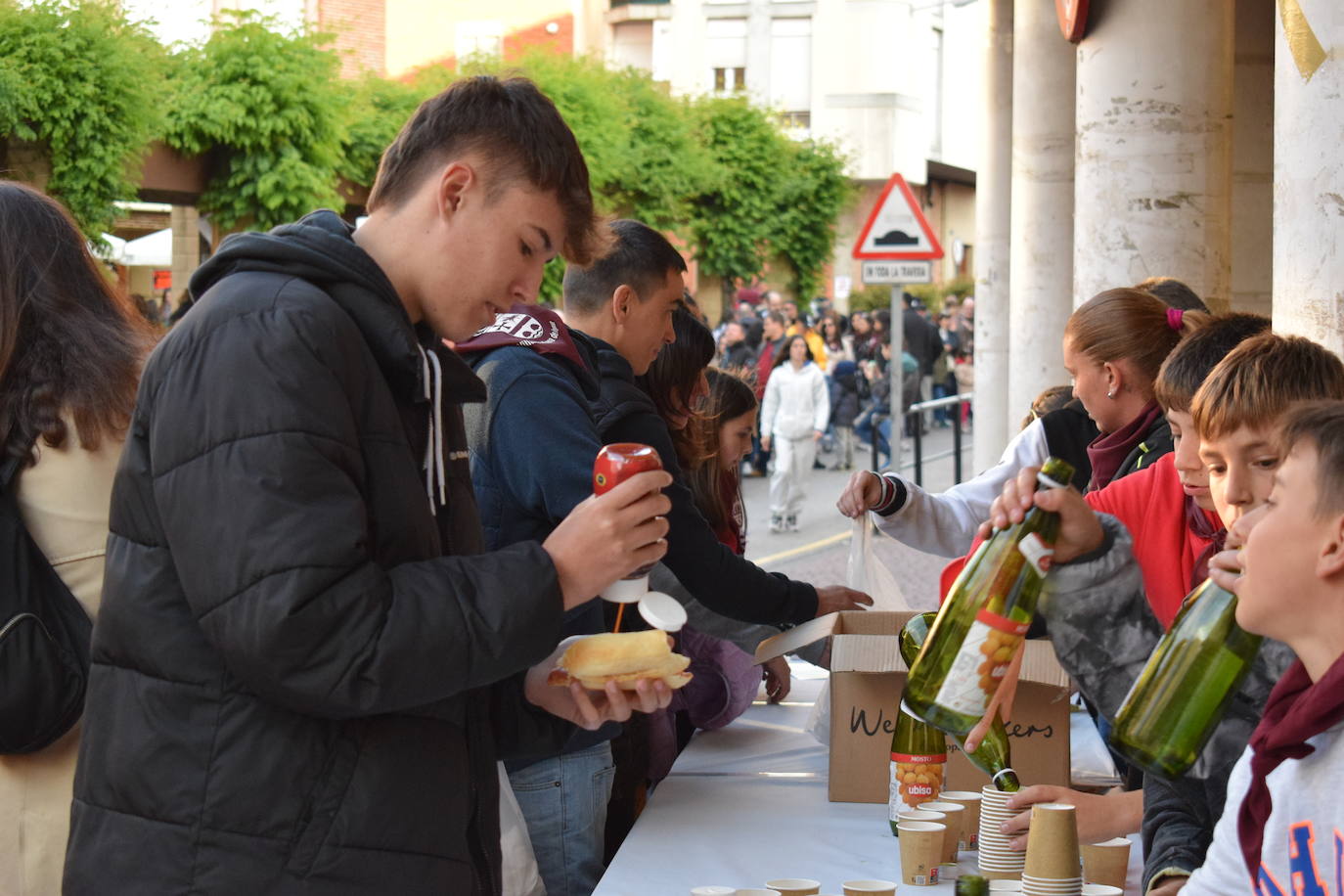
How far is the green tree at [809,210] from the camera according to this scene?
33812mm

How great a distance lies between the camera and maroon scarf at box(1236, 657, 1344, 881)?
5.93 feet

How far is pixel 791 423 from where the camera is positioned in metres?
15.7

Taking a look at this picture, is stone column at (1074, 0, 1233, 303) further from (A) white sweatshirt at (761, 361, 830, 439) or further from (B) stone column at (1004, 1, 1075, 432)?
(A) white sweatshirt at (761, 361, 830, 439)

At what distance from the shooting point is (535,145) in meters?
2.29

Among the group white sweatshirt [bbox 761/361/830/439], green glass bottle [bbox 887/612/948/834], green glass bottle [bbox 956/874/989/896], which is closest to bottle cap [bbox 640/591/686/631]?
green glass bottle [bbox 956/874/989/896]

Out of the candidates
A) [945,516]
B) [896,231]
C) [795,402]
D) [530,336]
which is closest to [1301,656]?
[530,336]

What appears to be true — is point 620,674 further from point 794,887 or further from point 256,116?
point 256,116

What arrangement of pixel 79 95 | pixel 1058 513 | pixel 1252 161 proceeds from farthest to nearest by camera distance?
pixel 79 95
pixel 1252 161
pixel 1058 513

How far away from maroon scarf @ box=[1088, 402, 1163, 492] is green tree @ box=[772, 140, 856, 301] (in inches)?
1161

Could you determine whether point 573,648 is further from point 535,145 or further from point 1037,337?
point 1037,337

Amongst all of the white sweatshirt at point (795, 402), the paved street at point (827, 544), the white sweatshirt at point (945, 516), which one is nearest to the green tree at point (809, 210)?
the paved street at point (827, 544)

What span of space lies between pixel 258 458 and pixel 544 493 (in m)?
1.31

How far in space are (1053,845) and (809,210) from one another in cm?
3262

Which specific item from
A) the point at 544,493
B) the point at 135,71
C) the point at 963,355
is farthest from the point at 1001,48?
the point at 963,355
